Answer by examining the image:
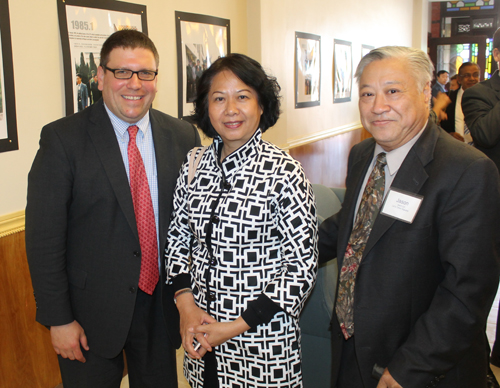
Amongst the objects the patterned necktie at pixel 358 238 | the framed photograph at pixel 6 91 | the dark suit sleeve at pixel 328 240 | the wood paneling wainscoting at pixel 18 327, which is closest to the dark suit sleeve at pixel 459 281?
the patterned necktie at pixel 358 238

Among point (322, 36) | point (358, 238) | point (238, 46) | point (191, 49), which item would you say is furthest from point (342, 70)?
point (358, 238)

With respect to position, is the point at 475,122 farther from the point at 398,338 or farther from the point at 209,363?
the point at 209,363

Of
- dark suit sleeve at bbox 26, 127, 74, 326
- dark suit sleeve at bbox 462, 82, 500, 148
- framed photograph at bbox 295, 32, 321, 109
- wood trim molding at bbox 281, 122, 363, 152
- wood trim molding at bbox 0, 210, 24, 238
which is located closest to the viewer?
dark suit sleeve at bbox 26, 127, 74, 326

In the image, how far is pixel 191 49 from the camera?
376 cm

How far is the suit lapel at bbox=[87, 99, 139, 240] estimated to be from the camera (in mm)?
1751

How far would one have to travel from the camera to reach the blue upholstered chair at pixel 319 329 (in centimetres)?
226

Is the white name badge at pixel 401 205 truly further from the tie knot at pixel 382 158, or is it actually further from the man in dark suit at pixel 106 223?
the man in dark suit at pixel 106 223

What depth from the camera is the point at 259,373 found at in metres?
1.60

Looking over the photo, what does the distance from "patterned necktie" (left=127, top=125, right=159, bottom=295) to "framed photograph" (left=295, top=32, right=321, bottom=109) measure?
4053mm

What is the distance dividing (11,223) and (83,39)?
48.0 inches

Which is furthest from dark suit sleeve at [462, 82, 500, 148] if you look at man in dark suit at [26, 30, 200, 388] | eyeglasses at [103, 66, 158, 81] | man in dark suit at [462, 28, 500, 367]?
eyeglasses at [103, 66, 158, 81]

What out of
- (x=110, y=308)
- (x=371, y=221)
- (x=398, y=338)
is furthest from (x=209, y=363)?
(x=371, y=221)

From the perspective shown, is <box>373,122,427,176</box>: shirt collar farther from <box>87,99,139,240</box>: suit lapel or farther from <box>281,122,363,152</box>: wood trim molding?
<box>281,122,363,152</box>: wood trim molding

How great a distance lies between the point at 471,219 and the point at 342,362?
0.73 m
